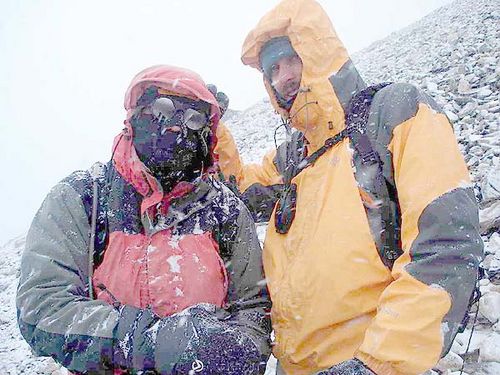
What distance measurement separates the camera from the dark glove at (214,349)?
6.19ft

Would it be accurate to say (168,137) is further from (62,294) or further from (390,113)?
(390,113)

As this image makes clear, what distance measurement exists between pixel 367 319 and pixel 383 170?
692mm

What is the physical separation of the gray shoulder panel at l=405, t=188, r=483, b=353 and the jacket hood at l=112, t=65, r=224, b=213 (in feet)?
4.05

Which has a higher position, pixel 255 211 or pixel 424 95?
pixel 424 95

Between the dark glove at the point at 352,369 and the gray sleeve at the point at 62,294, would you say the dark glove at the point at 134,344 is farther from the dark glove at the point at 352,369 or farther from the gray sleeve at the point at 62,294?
the dark glove at the point at 352,369

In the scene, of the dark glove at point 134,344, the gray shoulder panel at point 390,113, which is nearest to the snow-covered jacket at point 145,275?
the dark glove at point 134,344

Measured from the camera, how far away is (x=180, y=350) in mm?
1883

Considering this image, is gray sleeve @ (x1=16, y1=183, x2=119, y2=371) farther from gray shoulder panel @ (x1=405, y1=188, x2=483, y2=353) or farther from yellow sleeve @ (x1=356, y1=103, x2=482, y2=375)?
gray shoulder panel @ (x1=405, y1=188, x2=483, y2=353)

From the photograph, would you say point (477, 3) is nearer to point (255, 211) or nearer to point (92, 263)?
point (255, 211)

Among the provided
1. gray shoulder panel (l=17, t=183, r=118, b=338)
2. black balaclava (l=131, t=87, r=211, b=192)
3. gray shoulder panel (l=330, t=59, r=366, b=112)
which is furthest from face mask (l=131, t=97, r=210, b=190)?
gray shoulder panel (l=330, t=59, r=366, b=112)

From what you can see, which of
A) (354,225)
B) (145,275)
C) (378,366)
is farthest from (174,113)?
(378,366)

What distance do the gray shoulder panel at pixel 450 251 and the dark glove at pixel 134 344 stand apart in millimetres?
1104

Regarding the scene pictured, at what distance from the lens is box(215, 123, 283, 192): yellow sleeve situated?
3.43 m

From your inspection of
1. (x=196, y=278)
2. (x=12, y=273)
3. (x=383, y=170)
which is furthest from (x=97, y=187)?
(x=12, y=273)
